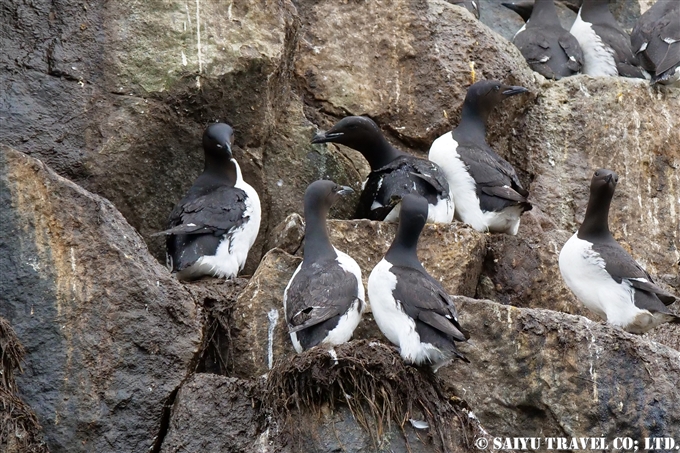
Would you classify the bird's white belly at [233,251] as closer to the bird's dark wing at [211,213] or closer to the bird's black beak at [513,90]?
the bird's dark wing at [211,213]

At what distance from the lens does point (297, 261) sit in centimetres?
781

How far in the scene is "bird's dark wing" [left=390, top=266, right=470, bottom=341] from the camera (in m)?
6.80

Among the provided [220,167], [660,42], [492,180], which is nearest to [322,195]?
[220,167]

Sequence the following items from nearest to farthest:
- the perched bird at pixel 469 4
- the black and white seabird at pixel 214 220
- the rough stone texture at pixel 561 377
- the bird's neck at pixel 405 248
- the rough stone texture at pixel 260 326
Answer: the rough stone texture at pixel 561 377, the bird's neck at pixel 405 248, the rough stone texture at pixel 260 326, the black and white seabird at pixel 214 220, the perched bird at pixel 469 4

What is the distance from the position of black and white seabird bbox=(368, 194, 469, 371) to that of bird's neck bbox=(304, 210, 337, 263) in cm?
38

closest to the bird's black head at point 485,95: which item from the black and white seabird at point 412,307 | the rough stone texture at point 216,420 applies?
the black and white seabird at point 412,307

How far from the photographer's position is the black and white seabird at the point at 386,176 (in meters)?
8.71

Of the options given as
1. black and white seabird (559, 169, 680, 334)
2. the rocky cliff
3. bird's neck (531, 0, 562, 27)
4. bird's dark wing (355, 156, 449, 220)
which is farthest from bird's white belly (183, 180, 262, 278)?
bird's neck (531, 0, 562, 27)

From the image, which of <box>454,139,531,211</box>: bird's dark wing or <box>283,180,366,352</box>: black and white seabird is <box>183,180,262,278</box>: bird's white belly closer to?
<box>283,180,366,352</box>: black and white seabird

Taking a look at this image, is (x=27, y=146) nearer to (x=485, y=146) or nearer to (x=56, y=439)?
(x=56, y=439)

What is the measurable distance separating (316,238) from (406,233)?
593mm

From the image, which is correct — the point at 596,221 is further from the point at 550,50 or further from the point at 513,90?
the point at 550,50

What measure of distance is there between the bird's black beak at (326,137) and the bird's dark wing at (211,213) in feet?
3.19

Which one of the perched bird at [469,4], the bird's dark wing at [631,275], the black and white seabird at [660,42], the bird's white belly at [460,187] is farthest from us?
the perched bird at [469,4]
